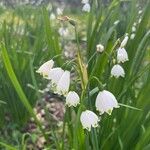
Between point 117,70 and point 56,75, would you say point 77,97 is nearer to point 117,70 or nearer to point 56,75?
point 56,75

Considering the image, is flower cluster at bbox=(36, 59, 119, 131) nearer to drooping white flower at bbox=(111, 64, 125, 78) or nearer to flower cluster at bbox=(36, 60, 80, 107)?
flower cluster at bbox=(36, 60, 80, 107)

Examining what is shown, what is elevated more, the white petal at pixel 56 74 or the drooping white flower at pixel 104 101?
the white petal at pixel 56 74

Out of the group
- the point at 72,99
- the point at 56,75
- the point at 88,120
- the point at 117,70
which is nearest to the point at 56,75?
the point at 56,75

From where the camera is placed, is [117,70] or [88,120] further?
[117,70]

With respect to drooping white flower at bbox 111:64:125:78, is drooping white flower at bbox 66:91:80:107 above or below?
below

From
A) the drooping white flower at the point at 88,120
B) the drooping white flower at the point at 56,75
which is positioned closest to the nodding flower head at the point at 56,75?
the drooping white flower at the point at 56,75

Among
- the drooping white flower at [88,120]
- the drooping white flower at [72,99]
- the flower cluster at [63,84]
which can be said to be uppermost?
the flower cluster at [63,84]

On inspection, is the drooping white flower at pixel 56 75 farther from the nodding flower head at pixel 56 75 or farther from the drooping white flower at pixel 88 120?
the drooping white flower at pixel 88 120

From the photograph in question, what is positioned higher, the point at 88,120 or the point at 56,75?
the point at 56,75

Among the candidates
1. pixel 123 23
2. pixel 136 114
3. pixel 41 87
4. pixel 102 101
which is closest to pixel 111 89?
pixel 136 114

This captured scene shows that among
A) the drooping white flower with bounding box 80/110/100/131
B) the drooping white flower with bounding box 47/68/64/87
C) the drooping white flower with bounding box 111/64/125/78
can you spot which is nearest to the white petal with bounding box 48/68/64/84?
the drooping white flower with bounding box 47/68/64/87

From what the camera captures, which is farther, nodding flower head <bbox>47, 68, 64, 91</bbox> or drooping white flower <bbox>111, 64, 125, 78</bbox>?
drooping white flower <bbox>111, 64, 125, 78</bbox>

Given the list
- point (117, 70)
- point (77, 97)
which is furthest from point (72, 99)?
point (117, 70)
